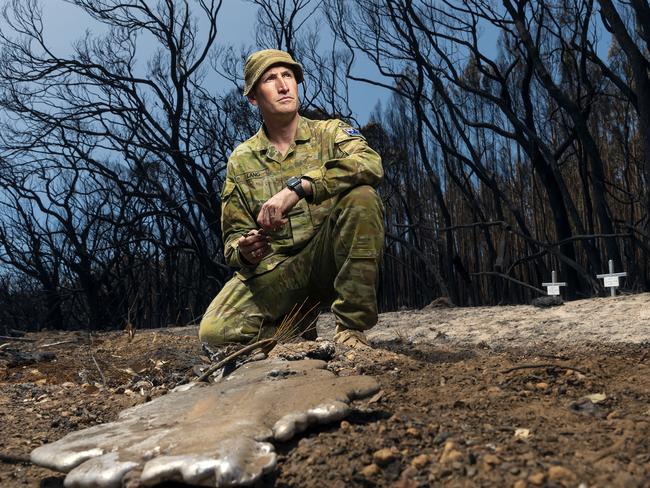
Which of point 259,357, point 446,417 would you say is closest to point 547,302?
point 259,357

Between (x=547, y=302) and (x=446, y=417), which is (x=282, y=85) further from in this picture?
(x=547, y=302)

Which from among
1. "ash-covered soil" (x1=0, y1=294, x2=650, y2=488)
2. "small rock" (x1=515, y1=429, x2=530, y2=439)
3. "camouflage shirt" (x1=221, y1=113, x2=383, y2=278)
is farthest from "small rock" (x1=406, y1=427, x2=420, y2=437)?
"camouflage shirt" (x1=221, y1=113, x2=383, y2=278)

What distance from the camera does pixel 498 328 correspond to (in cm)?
517

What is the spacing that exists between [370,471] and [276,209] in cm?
157

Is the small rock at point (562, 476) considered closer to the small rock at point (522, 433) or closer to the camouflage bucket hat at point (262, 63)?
the small rock at point (522, 433)

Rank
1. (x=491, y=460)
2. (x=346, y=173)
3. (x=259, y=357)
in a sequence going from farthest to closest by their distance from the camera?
1. (x=346, y=173)
2. (x=259, y=357)
3. (x=491, y=460)

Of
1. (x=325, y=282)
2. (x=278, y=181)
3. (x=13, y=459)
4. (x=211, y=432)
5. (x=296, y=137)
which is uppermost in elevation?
(x=296, y=137)

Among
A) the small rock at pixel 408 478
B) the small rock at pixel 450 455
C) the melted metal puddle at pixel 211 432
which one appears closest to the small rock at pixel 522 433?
the small rock at pixel 450 455

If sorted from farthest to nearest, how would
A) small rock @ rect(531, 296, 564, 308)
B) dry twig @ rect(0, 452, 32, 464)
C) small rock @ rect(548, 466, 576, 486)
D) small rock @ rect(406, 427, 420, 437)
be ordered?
small rock @ rect(531, 296, 564, 308)
dry twig @ rect(0, 452, 32, 464)
small rock @ rect(406, 427, 420, 437)
small rock @ rect(548, 466, 576, 486)

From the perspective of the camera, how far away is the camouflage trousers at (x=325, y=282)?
3.32m

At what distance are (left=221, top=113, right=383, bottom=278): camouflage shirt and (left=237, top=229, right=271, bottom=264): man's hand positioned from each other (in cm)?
15

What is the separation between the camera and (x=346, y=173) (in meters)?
3.26

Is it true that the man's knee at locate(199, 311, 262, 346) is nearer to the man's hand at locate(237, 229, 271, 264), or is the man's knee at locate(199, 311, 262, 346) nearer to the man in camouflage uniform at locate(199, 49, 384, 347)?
the man in camouflage uniform at locate(199, 49, 384, 347)

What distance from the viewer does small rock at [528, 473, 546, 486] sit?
1.48 metres
